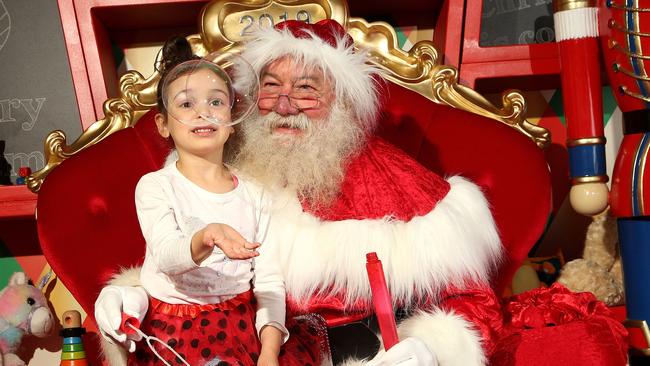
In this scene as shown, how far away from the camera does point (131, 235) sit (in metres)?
1.71

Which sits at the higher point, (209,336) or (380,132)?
(380,132)

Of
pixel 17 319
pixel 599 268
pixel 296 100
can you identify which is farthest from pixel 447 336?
pixel 17 319

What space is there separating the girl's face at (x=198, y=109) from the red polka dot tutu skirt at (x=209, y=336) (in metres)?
0.26

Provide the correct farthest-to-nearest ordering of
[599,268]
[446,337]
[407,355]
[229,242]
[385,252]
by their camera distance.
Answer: [599,268], [385,252], [446,337], [407,355], [229,242]

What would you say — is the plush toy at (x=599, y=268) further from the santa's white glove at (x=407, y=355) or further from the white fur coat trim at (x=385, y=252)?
the santa's white glove at (x=407, y=355)

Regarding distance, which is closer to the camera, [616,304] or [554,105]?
[616,304]

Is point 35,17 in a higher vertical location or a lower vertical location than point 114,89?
higher

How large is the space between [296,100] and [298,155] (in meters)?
0.10

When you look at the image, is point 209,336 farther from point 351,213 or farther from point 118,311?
point 351,213

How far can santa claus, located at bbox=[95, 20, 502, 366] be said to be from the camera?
148cm

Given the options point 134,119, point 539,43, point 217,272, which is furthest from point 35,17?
point 539,43

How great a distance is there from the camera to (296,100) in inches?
62.6

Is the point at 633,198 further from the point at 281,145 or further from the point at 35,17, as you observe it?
the point at 35,17

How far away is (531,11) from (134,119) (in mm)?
1077
